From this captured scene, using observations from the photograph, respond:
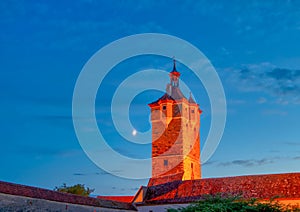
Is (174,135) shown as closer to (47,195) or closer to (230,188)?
(230,188)

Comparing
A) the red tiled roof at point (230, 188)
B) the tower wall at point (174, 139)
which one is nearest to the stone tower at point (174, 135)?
the tower wall at point (174, 139)

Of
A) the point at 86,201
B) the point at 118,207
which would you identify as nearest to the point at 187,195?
the point at 118,207

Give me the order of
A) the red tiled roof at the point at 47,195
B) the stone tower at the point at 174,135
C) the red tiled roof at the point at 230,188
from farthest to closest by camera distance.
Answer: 1. the stone tower at the point at 174,135
2. the red tiled roof at the point at 230,188
3. the red tiled roof at the point at 47,195

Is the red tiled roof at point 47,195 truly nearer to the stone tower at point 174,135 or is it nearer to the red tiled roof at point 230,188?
the red tiled roof at point 230,188

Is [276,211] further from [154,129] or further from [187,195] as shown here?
[154,129]

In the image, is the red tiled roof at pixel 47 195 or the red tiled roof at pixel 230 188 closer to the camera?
the red tiled roof at pixel 47 195

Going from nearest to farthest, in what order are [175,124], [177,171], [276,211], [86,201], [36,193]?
[276,211]
[36,193]
[86,201]
[177,171]
[175,124]

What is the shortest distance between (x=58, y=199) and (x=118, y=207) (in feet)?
Result: 21.5

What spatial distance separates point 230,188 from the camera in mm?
27922

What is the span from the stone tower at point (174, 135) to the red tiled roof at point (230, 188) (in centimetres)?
999

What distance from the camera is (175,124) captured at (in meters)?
42.4

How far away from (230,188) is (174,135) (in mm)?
14675

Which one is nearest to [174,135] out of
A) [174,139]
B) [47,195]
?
[174,139]

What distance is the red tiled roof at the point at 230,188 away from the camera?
26.2 meters
